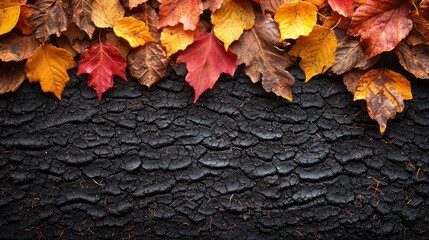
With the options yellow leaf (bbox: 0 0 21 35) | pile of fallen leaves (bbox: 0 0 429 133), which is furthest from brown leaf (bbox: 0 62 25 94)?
yellow leaf (bbox: 0 0 21 35)

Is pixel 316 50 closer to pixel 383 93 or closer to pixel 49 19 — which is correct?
pixel 383 93

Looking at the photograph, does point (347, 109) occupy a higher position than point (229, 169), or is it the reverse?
point (347, 109)

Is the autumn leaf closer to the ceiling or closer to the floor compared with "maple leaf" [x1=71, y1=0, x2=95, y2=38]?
closer to the floor

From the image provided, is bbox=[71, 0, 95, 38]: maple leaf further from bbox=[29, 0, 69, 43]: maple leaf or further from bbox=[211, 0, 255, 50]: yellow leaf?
bbox=[211, 0, 255, 50]: yellow leaf

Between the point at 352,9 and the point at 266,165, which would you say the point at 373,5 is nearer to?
the point at 352,9

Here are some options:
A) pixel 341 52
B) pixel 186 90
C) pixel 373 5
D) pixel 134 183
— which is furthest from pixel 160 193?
pixel 373 5

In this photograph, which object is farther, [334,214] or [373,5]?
[334,214]

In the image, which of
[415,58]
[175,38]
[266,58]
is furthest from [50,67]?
[415,58]

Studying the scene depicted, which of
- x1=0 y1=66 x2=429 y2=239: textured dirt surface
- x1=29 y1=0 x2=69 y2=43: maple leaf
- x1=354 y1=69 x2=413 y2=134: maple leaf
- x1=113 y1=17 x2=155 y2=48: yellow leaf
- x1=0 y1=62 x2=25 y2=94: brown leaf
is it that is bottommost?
x1=0 y1=66 x2=429 y2=239: textured dirt surface
